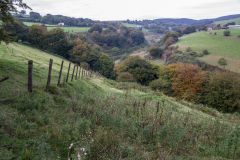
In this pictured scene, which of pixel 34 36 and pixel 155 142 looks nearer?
pixel 155 142

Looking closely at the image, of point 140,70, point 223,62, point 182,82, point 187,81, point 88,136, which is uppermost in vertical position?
point 223,62

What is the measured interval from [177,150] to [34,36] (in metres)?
68.5

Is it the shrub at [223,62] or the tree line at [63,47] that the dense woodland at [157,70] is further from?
the shrub at [223,62]

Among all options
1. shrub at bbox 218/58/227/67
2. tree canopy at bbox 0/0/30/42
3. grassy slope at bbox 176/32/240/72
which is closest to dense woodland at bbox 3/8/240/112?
shrub at bbox 218/58/227/67

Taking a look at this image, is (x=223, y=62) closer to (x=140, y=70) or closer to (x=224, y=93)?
(x=140, y=70)

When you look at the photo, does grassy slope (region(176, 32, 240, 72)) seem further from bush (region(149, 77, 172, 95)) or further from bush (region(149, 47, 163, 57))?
bush (region(149, 77, 172, 95))

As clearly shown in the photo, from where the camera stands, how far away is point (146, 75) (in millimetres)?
59812

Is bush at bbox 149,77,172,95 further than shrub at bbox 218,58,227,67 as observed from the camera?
No

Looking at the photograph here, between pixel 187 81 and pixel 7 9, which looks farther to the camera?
pixel 187 81

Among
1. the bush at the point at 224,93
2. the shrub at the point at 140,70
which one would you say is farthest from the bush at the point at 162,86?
the shrub at the point at 140,70

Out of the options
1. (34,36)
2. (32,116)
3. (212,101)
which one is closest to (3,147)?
(32,116)

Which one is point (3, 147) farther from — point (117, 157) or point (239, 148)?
point (239, 148)

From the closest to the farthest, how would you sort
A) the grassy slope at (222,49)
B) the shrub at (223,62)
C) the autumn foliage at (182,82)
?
the autumn foliage at (182,82) < the shrub at (223,62) < the grassy slope at (222,49)

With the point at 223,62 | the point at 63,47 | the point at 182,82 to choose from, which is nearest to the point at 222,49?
the point at 223,62
